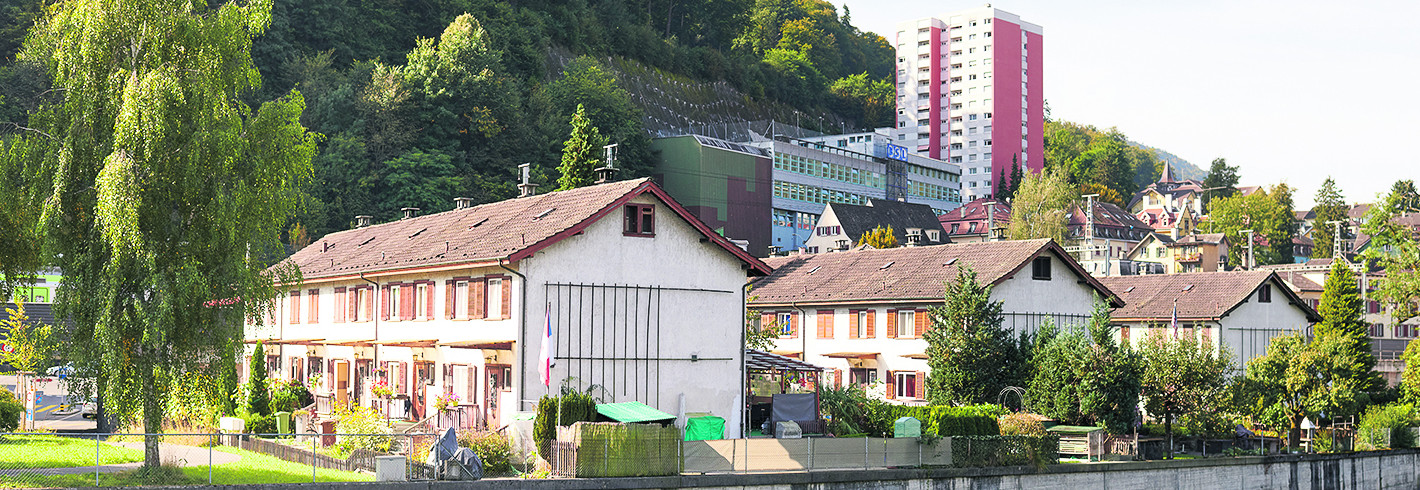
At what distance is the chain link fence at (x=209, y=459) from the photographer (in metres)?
25.3

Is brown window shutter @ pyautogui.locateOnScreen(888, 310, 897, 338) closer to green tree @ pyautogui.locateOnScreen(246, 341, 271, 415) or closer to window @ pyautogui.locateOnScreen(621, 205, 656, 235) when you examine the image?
Answer: window @ pyautogui.locateOnScreen(621, 205, 656, 235)

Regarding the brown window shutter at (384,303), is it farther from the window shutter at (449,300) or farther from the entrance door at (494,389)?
the entrance door at (494,389)

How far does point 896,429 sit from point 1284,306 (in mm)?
35703

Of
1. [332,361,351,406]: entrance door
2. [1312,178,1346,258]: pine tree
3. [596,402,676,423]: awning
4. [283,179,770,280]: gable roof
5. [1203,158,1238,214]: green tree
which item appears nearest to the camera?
[596,402,676,423]: awning

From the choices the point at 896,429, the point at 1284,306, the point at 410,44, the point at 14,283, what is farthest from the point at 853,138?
the point at 14,283

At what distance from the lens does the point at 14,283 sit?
31016 mm

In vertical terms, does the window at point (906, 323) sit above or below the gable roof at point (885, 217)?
below

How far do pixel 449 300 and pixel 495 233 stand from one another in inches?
95.2

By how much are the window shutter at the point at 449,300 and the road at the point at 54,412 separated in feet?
37.3

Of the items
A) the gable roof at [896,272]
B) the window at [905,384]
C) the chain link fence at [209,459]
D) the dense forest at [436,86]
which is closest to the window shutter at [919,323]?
the gable roof at [896,272]

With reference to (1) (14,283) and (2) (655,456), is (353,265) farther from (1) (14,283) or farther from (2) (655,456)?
(2) (655,456)

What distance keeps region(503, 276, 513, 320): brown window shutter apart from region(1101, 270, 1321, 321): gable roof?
1316 inches

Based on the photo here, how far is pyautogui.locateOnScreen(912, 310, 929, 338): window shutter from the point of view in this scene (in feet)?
168

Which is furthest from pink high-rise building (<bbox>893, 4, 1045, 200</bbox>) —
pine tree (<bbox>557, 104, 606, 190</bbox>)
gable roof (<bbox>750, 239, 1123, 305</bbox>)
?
gable roof (<bbox>750, 239, 1123, 305</bbox>)
